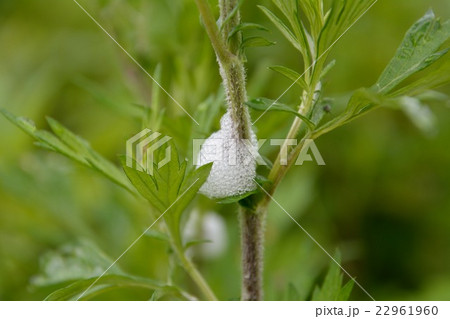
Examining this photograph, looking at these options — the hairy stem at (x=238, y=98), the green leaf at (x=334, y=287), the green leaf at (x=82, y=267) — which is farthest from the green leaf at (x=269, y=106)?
the green leaf at (x=82, y=267)

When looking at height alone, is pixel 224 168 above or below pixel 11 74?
below

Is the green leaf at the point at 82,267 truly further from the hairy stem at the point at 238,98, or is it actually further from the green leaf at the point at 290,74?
the green leaf at the point at 290,74

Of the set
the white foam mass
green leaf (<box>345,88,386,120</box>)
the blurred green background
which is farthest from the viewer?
the blurred green background

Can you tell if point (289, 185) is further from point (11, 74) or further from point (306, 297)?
point (11, 74)

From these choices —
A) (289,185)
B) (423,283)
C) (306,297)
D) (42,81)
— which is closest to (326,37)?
(306,297)

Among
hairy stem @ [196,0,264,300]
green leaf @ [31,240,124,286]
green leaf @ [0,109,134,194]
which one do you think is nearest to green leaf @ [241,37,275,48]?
hairy stem @ [196,0,264,300]

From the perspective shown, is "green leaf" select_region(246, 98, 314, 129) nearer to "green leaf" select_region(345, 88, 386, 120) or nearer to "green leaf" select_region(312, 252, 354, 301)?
"green leaf" select_region(345, 88, 386, 120)

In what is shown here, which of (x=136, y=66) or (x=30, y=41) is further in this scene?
(x=30, y=41)
